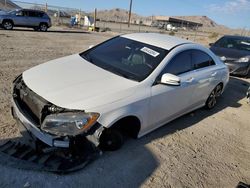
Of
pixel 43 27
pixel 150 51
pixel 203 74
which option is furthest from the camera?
pixel 43 27

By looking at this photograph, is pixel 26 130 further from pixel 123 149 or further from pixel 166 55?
pixel 166 55

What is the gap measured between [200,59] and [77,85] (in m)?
2.68

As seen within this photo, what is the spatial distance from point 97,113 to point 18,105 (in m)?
1.11

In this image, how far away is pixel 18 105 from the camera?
330 cm

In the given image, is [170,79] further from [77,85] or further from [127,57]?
[77,85]

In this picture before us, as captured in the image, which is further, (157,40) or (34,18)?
(34,18)

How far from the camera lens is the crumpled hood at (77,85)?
299 centimetres

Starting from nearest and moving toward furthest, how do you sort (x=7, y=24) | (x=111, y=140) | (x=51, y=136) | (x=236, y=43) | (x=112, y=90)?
(x=51, y=136)
(x=112, y=90)
(x=111, y=140)
(x=236, y=43)
(x=7, y=24)

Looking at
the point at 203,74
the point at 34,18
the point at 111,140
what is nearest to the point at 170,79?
the point at 111,140

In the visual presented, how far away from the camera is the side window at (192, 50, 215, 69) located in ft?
15.4

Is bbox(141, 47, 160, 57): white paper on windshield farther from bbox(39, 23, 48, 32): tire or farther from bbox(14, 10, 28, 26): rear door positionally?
bbox(39, 23, 48, 32): tire

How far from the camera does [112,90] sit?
10.8ft

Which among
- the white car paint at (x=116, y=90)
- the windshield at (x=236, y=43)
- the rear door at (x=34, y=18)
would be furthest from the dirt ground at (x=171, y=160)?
the rear door at (x=34, y=18)

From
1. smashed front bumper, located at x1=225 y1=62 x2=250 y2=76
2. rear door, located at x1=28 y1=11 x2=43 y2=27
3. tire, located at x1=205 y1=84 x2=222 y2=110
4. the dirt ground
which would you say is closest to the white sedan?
the dirt ground
